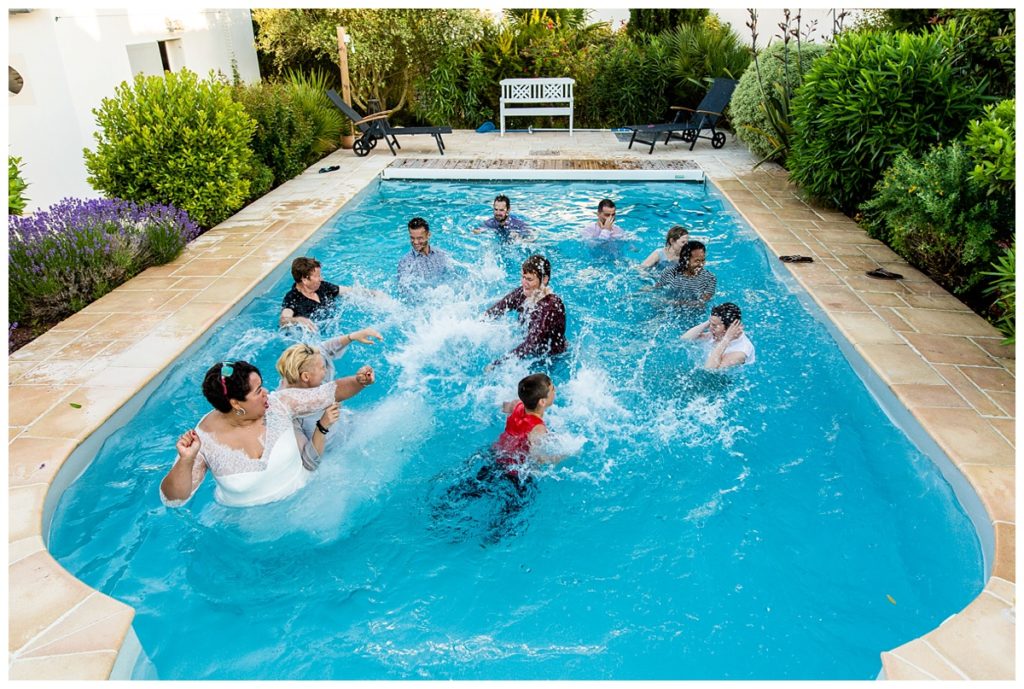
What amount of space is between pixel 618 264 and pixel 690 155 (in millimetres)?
6482

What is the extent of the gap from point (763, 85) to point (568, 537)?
34.9 feet

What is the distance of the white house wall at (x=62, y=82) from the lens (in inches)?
358

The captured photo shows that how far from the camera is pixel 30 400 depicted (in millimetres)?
5496

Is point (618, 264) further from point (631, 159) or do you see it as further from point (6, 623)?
point (6, 623)

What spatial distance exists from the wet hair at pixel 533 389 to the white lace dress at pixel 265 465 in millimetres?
1343

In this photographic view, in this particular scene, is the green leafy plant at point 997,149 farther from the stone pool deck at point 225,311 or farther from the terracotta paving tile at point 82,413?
the terracotta paving tile at point 82,413

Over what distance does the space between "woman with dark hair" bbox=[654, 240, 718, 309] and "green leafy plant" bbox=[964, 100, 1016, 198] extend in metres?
2.34

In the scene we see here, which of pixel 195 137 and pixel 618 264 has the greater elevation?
pixel 195 137

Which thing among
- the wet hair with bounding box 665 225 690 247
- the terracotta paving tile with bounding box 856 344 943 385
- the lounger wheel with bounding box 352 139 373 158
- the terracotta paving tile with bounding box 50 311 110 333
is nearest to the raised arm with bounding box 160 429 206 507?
the terracotta paving tile with bounding box 50 311 110 333

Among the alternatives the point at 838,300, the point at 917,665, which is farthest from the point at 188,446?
the point at 838,300

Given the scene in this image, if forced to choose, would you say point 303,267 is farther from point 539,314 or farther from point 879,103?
point 879,103

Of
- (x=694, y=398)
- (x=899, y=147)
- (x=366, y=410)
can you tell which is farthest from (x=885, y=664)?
(x=899, y=147)

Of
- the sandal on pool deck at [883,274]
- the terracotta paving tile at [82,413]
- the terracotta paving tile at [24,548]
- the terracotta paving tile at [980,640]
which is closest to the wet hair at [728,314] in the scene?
the terracotta paving tile at [980,640]

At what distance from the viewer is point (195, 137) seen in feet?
30.6
